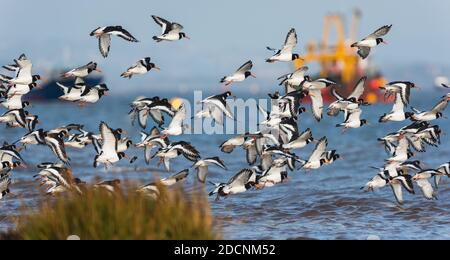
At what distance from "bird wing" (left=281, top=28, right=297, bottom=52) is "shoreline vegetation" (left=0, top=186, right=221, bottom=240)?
20.6ft

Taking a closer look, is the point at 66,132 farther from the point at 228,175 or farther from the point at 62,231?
the point at 228,175

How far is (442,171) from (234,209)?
3418 mm

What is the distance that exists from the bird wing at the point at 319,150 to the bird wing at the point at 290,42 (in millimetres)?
1532

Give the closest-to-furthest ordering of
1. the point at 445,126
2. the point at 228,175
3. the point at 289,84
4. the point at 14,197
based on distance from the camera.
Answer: the point at 289,84
the point at 14,197
the point at 228,175
the point at 445,126

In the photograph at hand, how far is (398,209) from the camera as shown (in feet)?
62.4

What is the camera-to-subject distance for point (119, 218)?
11.8 metres

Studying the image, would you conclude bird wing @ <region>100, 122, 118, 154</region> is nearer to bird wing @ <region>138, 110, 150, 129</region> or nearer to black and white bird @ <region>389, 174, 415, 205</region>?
bird wing @ <region>138, 110, 150, 129</region>

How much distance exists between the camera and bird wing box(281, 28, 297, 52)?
18.4m

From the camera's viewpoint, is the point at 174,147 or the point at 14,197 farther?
the point at 14,197

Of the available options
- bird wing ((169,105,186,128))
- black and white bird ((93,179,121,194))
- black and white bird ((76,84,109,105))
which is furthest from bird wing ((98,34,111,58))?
black and white bird ((93,179,121,194))

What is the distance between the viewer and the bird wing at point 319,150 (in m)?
18.3

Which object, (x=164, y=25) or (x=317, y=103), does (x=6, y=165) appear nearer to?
(x=164, y=25)

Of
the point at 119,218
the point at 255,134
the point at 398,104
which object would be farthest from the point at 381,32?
the point at 119,218
